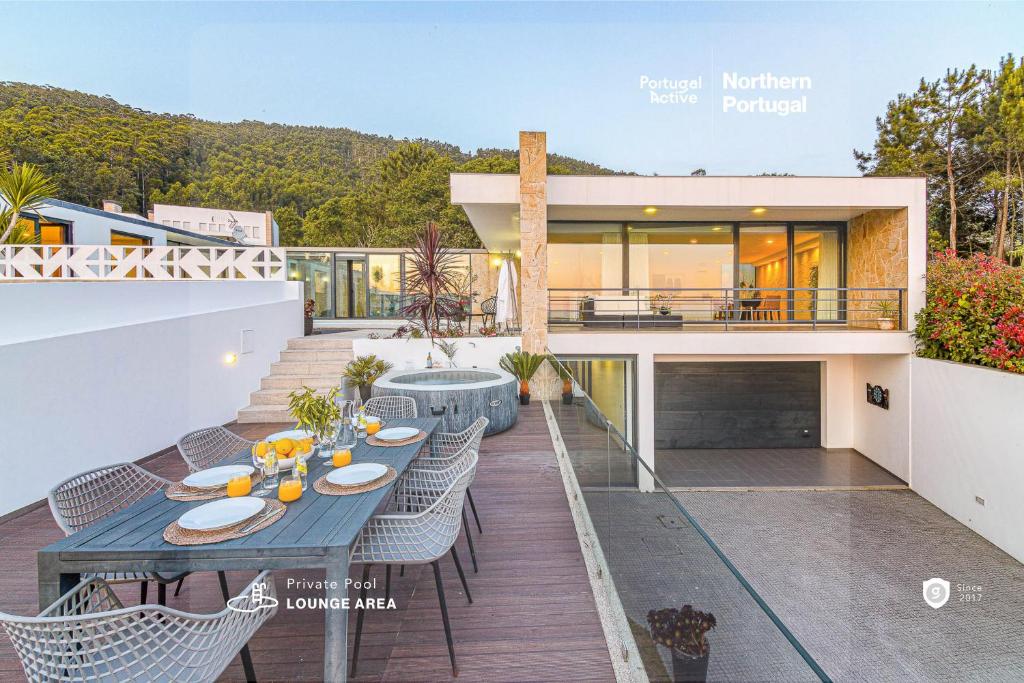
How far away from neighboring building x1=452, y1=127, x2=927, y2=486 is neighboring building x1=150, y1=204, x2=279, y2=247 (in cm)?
1093

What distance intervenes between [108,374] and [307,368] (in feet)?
10.4

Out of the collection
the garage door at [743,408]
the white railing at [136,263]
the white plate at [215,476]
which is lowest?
the garage door at [743,408]

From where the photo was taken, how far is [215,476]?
2.59 meters

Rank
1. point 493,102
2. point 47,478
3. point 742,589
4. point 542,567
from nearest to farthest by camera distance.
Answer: point 742,589
point 542,567
point 47,478
point 493,102

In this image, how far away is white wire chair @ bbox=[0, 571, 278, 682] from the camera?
1477mm

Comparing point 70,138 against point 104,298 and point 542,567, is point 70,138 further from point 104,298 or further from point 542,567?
point 542,567

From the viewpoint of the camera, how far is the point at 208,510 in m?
2.17

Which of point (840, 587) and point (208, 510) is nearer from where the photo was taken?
point (208, 510)

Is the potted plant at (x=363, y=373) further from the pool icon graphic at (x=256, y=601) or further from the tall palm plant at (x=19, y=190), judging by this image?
the pool icon graphic at (x=256, y=601)

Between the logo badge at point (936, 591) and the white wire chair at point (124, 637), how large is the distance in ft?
24.3

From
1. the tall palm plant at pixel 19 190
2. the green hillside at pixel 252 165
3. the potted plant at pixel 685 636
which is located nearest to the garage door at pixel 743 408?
the potted plant at pixel 685 636

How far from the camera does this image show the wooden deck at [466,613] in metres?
2.30

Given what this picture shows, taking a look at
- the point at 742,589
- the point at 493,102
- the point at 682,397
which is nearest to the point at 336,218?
the point at 493,102

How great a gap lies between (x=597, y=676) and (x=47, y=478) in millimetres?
4877
